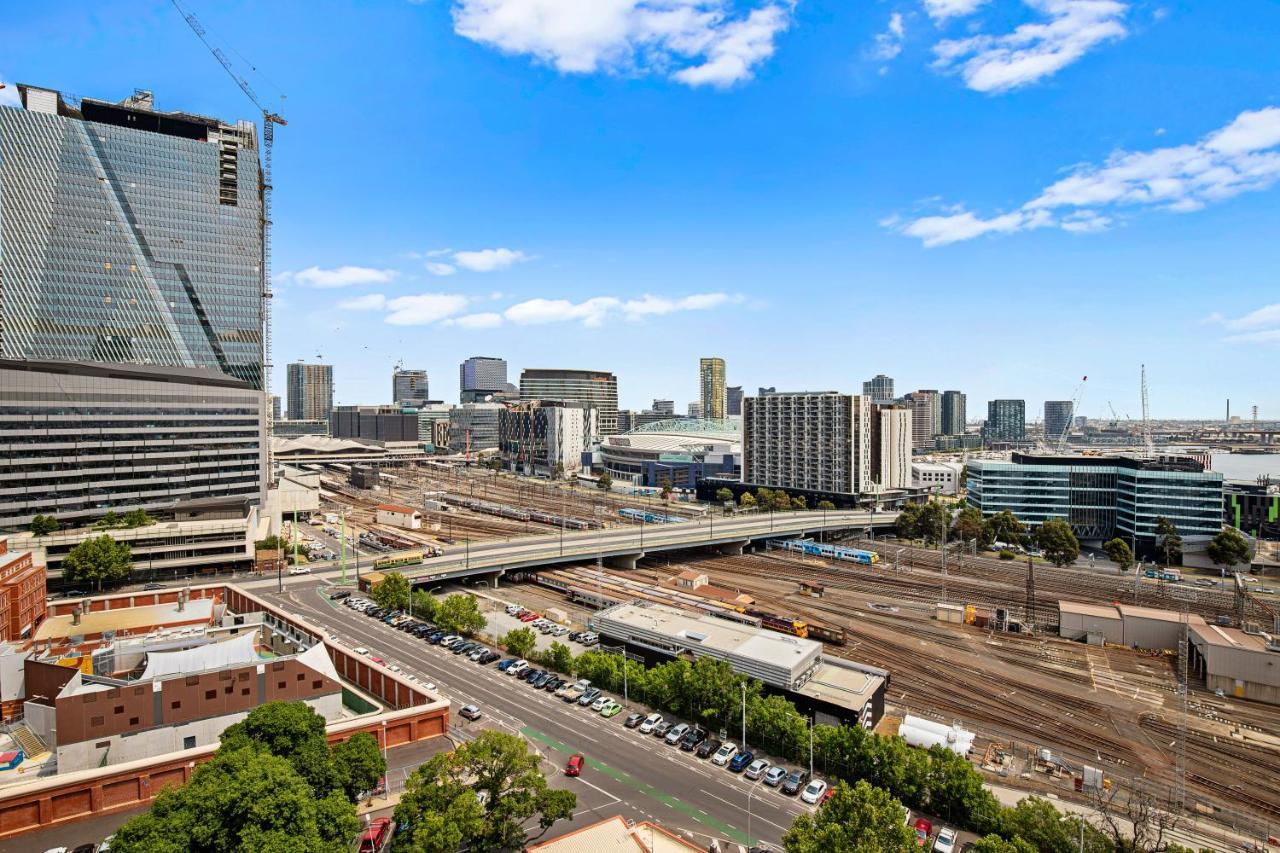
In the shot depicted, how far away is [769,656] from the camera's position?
38188 mm

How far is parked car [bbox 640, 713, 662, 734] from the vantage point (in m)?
34.9

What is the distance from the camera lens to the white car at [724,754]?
31.8m

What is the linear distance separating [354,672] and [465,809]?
21078 millimetres

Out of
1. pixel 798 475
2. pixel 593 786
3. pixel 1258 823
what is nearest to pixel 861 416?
pixel 798 475

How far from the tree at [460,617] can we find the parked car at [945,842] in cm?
3361

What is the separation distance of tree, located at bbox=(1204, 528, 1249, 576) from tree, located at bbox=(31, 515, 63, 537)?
122 m

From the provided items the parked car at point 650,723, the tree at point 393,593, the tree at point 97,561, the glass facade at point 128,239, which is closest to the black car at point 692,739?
the parked car at point 650,723

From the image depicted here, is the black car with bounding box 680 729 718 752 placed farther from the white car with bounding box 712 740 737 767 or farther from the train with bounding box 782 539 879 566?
the train with bounding box 782 539 879 566

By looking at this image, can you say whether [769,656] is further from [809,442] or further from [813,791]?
[809,442]

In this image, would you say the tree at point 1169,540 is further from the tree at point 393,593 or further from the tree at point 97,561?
the tree at point 97,561

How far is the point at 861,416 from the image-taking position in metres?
108

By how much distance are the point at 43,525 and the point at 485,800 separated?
65225 millimetres

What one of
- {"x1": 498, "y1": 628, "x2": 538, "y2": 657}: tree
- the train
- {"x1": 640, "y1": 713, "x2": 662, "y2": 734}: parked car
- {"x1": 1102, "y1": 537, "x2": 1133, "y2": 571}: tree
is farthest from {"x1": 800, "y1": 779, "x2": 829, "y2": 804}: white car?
{"x1": 1102, "y1": 537, "x2": 1133, "y2": 571}: tree

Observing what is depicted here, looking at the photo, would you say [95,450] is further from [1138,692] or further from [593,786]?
[1138,692]
